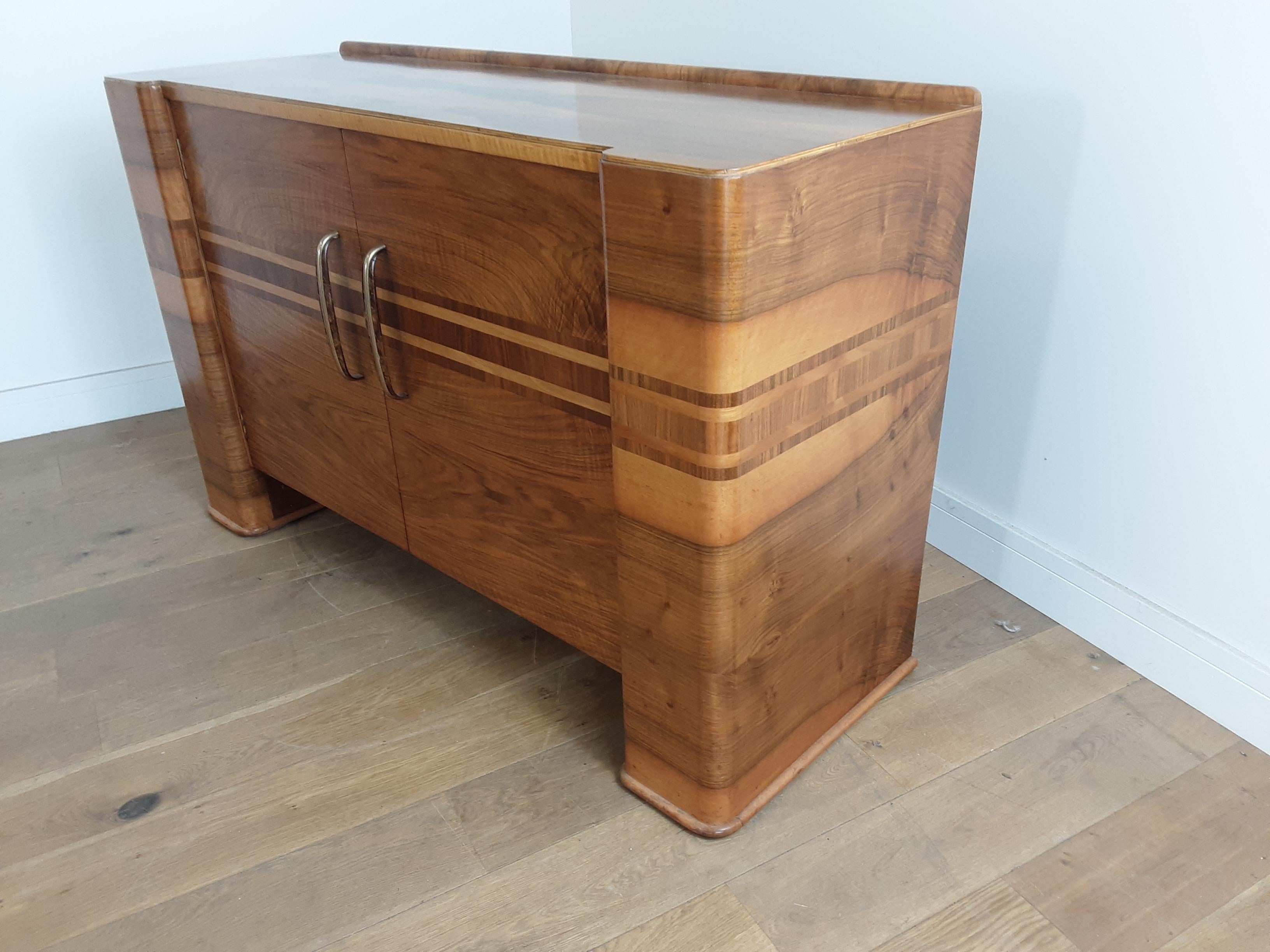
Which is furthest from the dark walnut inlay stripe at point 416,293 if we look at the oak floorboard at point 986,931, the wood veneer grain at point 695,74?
the oak floorboard at point 986,931

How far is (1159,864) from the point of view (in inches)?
40.3

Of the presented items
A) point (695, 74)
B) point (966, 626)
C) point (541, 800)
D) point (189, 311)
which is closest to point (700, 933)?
point (541, 800)

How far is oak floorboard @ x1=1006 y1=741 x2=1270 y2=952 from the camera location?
0.96m

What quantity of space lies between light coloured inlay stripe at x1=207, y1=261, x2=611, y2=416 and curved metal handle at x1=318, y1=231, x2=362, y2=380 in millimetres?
20

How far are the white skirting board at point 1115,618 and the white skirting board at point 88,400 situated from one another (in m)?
1.61

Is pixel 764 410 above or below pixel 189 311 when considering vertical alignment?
above

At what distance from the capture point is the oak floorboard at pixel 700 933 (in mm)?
955

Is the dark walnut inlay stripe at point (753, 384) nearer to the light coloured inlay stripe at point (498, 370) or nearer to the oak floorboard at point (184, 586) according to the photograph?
the light coloured inlay stripe at point (498, 370)

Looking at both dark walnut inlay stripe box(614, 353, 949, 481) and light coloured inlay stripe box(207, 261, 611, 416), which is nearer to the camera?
dark walnut inlay stripe box(614, 353, 949, 481)

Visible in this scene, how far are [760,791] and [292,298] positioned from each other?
87 centimetres

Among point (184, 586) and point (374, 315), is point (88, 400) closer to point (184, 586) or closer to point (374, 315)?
point (184, 586)

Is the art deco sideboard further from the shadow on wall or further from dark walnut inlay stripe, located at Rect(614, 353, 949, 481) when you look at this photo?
the shadow on wall

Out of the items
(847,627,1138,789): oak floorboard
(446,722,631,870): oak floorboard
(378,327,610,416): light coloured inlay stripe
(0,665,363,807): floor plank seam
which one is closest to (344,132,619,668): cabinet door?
(378,327,610,416): light coloured inlay stripe

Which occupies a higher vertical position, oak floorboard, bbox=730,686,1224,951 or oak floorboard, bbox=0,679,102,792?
oak floorboard, bbox=730,686,1224,951
